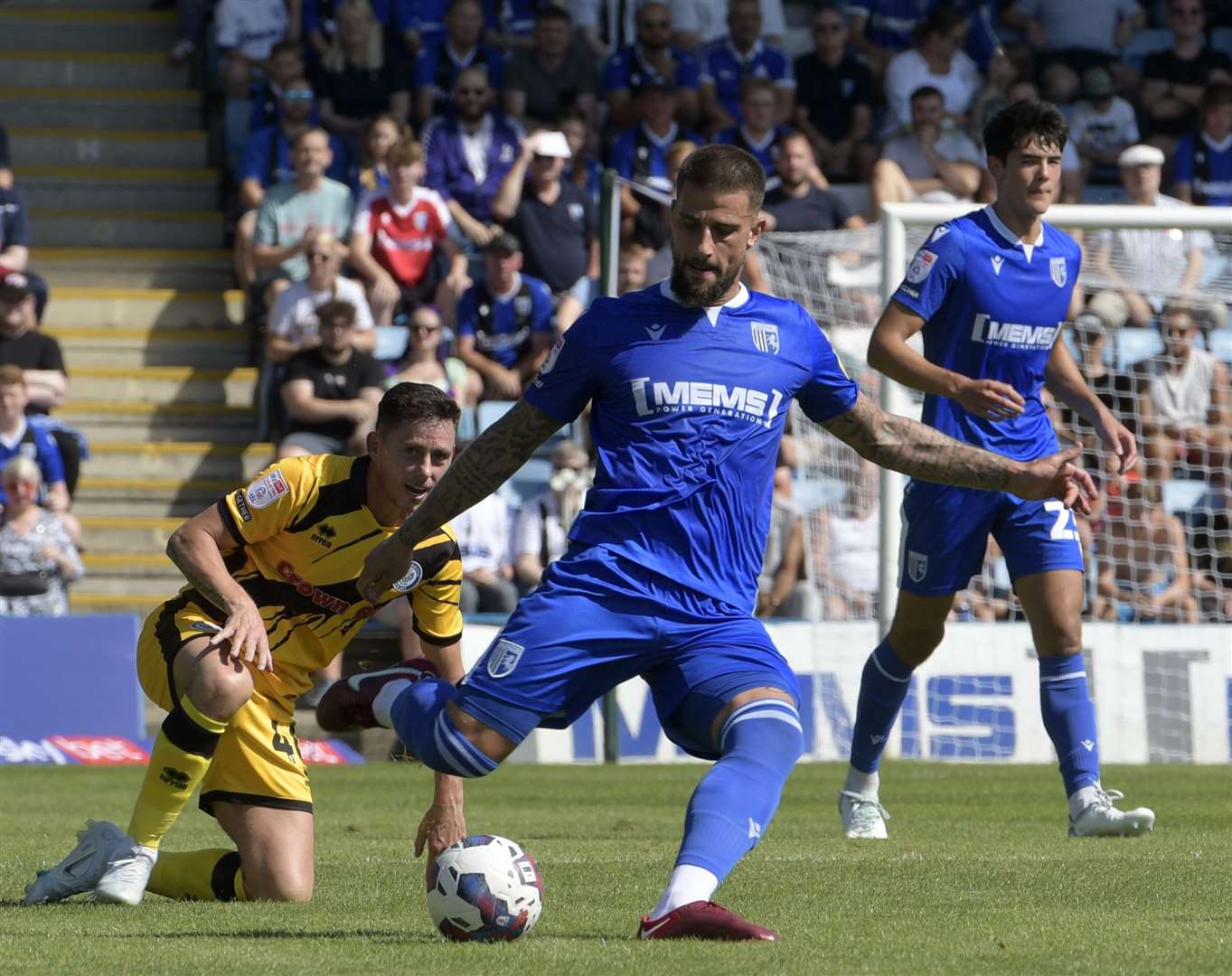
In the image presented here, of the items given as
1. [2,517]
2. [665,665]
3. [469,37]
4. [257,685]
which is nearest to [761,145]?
[469,37]

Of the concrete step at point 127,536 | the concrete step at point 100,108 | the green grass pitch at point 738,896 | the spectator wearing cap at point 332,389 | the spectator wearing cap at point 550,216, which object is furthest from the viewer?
the concrete step at point 100,108

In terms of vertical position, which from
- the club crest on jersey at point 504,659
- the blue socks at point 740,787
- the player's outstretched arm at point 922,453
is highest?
the player's outstretched arm at point 922,453

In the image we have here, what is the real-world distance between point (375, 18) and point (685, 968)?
1589cm

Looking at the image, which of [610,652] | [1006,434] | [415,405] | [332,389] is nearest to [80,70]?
[332,389]

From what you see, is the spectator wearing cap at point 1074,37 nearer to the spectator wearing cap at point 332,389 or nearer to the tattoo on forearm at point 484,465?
the spectator wearing cap at point 332,389

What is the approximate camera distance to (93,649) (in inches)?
545

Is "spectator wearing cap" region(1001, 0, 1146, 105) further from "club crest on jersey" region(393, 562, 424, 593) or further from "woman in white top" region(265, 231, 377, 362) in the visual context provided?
"club crest on jersey" region(393, 562, 424, 593)

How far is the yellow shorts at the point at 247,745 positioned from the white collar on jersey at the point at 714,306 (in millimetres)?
2072

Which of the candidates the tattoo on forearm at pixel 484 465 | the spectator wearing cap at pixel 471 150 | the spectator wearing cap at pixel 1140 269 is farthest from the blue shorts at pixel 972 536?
the spectator wearing cap at pixel 471 150

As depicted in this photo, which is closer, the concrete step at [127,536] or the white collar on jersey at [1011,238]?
the white collar on jersey at [1011,238]

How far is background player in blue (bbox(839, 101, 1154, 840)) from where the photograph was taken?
8.58m

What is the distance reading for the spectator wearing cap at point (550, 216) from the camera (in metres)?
17.5

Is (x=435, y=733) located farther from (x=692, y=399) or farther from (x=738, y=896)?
(x=738, y=896)

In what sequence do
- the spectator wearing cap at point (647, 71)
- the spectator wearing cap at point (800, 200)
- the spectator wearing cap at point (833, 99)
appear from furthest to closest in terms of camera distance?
the spectator wearing cap at point (833, 99) → the spectator wearing cap at point (647, 71) → the spectator wearing cap at point (800, 200)
